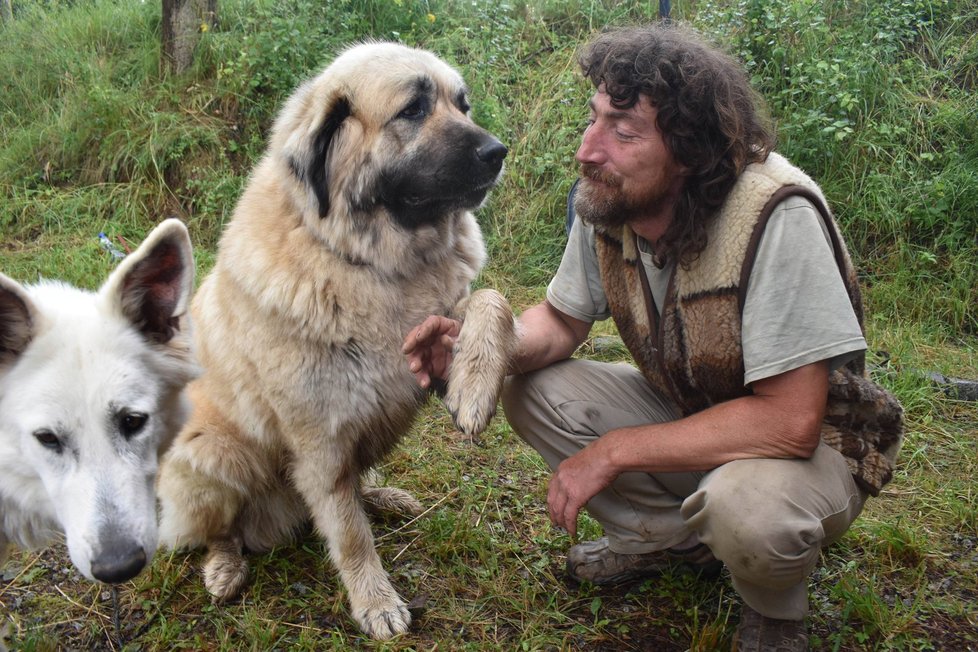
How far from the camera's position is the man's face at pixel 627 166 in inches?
83.0

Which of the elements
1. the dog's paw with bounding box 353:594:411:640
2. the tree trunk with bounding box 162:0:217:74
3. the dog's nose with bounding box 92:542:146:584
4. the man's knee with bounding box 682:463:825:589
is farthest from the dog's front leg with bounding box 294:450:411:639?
the tree trunk with bounding box 162:0:217:74

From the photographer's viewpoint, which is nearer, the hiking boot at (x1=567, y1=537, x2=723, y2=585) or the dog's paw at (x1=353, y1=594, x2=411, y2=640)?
the dog's paw at (x1=353, y1=594, x2=411, y2=640)

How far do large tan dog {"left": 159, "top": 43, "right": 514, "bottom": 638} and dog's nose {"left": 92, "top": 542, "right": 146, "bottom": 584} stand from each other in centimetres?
81

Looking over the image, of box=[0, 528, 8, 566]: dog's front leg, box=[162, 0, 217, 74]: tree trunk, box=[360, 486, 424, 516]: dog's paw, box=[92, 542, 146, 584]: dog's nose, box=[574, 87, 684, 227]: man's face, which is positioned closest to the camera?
box=[92, 542, 146, 584]: dog's nose

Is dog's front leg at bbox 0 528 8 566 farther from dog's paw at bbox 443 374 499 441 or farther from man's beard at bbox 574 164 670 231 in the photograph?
man's beard at bbox 574 164 670 231

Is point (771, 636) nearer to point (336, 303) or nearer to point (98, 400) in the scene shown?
point (336, 303)

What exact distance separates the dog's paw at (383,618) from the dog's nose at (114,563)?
0.92 m

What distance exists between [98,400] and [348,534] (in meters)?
1.02

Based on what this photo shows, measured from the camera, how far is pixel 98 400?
168cm

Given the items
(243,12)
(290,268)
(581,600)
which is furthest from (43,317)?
(243,12)

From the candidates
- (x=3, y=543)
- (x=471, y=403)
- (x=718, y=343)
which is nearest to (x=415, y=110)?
(x=471, y=403)

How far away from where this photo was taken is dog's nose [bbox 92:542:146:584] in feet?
5.27

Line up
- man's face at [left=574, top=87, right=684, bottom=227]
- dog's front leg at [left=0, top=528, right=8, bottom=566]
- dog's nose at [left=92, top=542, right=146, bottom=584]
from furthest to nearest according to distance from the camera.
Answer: man's face at [left=574, top=87, right=684, bottom=227]
dog's front leg at [left=0, top=528, right=8, bottom=566]
dog's nose at [left=92, top=542, right=146, bottom=584]

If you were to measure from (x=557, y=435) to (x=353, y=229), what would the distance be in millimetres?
950
